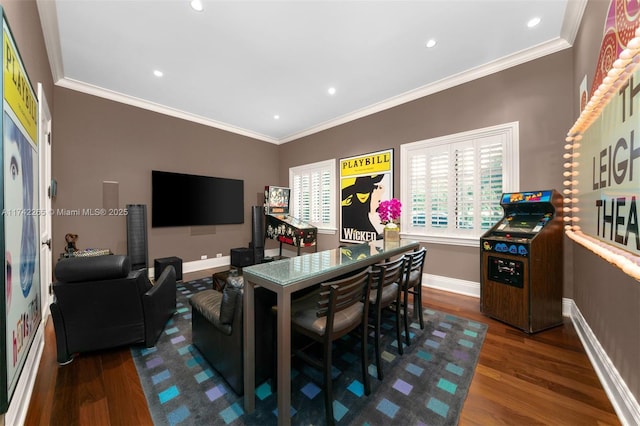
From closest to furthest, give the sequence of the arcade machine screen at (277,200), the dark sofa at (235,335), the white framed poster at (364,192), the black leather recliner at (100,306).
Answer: the dark sofa at (235,335) < the black leather recliner at (100,306) < the white framed poster at (364,192) < the arcade machine screen at (277,200)

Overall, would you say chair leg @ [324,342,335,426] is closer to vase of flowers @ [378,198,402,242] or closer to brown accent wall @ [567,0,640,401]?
vase of flowers @ [378,198,402,242]

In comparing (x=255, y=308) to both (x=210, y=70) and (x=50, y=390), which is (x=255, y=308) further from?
(x=210, y=70)

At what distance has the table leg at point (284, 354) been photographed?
1274 mm

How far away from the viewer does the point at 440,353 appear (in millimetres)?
2111

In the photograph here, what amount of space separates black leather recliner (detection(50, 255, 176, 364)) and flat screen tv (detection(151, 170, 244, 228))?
271 centimetres

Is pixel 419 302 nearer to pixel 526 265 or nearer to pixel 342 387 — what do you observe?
pixel 526 265

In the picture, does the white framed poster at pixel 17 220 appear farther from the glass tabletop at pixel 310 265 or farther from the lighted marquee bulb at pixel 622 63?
the lighted marquee bulb at pixel 622 63

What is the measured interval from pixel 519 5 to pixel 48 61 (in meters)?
5.37

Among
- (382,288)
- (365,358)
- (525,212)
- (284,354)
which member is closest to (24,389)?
(284,354)

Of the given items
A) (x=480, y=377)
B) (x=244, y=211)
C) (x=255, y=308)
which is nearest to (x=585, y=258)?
(x=480, y=377)

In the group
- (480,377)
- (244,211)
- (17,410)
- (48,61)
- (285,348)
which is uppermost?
(48,61)

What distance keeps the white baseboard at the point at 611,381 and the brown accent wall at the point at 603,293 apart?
4 centimetres

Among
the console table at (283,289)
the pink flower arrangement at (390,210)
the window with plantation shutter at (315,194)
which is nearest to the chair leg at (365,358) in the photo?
the console table at (283,289)

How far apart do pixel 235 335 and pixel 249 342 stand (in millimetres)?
220
